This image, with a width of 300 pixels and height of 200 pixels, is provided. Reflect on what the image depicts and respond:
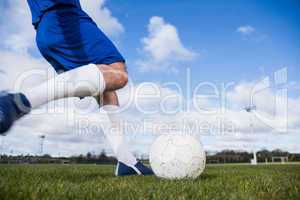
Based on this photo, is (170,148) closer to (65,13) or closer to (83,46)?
(83,46)

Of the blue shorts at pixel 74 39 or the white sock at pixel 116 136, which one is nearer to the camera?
the blue shorts at pixel 74 39

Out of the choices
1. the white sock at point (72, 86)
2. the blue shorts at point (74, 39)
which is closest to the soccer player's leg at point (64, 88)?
the white sock at point (72, 86)

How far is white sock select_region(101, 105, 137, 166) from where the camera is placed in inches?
172

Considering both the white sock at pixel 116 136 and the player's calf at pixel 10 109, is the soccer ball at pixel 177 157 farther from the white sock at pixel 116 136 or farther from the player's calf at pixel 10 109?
the player's calf at pixel 10 109

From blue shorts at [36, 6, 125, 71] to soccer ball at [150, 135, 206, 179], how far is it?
106 centimetres

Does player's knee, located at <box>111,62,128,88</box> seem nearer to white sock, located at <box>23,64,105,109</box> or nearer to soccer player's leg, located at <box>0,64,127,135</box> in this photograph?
soccer player's leg, located at <box>0,64,127,135</box>

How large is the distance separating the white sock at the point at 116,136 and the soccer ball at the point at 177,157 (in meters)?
0.35

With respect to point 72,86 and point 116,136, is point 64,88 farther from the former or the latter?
point 116,136

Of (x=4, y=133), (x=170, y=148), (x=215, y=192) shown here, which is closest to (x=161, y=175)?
(x=170, y=148)

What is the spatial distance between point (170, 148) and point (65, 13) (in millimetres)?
1793

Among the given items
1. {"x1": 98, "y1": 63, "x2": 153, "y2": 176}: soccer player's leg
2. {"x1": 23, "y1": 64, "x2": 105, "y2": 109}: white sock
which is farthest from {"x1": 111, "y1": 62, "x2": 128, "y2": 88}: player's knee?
{"x1": 98, "y1": 63, "x2": 153, "y2": 176}: soccer player's leg

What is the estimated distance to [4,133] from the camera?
2.85 m

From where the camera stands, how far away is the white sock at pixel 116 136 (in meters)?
4.38

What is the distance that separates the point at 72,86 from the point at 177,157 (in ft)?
4.48
